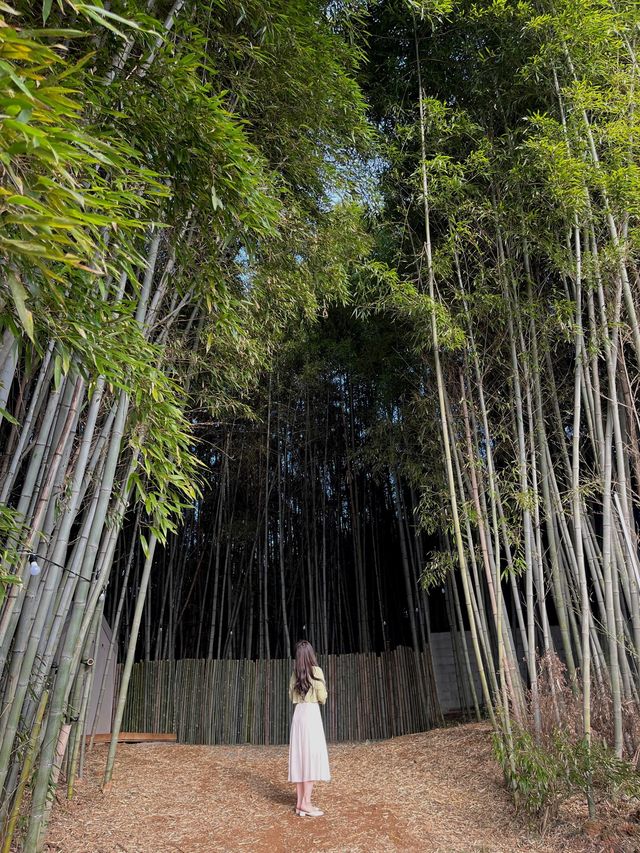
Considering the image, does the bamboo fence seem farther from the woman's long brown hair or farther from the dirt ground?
the woman's long brown hair

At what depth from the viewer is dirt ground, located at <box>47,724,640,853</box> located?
2891 millimetres

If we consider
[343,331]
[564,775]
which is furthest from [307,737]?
[343,331]

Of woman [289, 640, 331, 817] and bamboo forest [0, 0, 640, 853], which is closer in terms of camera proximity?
bamboo forest [0, 0, 640, 853]

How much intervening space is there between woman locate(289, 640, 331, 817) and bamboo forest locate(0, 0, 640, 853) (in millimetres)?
202

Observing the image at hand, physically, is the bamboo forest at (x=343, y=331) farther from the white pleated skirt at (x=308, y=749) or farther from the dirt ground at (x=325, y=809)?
the white pleated skirt at (x=308, y=749)

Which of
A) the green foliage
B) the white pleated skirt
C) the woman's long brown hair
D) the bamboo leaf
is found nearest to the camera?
the bamboo leaf

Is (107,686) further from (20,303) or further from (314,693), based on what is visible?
(20,303)

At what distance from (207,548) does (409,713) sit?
306 centimetres

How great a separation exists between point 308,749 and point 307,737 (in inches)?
2.5

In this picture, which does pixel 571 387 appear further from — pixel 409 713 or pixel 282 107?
pixel 409 713

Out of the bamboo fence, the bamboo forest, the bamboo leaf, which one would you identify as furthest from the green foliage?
the bamboo fence

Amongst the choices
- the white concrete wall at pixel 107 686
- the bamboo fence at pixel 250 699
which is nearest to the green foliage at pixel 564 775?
the bamboo fence at pixel 250 699

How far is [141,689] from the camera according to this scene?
6.94m

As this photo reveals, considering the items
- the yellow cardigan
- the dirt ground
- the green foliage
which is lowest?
the dirt ground
